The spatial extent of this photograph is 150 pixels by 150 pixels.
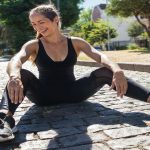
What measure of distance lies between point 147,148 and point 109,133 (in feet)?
2.02

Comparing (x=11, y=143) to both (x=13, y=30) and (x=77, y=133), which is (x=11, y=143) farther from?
(x=13, y=30)

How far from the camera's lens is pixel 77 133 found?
3.85 m

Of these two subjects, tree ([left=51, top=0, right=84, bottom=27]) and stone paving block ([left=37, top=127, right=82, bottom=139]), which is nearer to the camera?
stone paving block ([left=37, top=127, right=82, bottom=139])

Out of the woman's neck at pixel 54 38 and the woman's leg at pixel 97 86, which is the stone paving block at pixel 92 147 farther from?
the woman's neck at pixel 54 38

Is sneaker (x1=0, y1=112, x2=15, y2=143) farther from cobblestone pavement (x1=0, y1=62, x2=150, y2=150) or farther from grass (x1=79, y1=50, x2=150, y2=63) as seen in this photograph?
grass (x1=79, y1=50, x2=150, y2=63)

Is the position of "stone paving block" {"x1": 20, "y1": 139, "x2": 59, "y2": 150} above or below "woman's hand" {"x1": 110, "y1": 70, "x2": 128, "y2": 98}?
below

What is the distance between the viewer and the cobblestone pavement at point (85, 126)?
3.44 m

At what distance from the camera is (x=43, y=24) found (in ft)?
14.5

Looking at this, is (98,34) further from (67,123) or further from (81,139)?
(81,139)

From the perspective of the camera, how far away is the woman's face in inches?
173

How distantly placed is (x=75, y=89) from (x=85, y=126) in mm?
796

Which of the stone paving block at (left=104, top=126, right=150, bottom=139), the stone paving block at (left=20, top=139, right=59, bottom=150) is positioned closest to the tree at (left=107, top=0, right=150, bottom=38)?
the stone paving block at (left=104, top=126, right=150, bottom=139)

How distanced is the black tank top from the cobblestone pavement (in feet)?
1.47

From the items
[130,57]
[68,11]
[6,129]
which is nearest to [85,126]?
[6,129]
